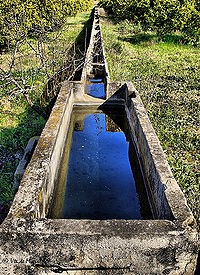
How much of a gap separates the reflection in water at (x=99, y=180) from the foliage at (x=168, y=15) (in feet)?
16.2

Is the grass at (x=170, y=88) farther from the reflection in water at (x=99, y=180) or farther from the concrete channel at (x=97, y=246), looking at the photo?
the concrete channel at (x=97, y=246)

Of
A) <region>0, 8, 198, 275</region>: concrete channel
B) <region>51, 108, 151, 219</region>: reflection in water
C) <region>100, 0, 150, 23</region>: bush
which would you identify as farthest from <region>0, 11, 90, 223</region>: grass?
<region>100, 0, 150, 23</region>: bush

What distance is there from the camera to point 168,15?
12.5 m

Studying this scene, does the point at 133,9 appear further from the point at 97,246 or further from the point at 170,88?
the point at 97,246

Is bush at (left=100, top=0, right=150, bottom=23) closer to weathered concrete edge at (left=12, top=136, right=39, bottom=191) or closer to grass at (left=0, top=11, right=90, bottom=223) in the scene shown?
grass at (left=0, top=11, right=90, bottom=223)

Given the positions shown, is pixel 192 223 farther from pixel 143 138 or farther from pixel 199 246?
pixel 143 138

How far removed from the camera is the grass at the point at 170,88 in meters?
4.51

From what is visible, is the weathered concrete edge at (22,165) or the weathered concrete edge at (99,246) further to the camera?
the weathered concrete edge at (22,165)

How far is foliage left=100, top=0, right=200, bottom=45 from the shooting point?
8.06 meters

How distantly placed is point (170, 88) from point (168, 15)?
7.07 m

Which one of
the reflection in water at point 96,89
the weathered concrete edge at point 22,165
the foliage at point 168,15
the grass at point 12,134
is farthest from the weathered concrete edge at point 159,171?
the foliage at point 168,15

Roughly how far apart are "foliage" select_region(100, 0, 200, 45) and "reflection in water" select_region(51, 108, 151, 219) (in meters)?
4.94

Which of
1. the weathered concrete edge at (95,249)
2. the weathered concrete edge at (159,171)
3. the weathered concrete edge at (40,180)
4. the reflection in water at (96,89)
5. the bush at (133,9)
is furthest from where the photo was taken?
the bush at (133,9)

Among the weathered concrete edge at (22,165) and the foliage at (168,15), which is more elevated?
the foliage at (168,15)
